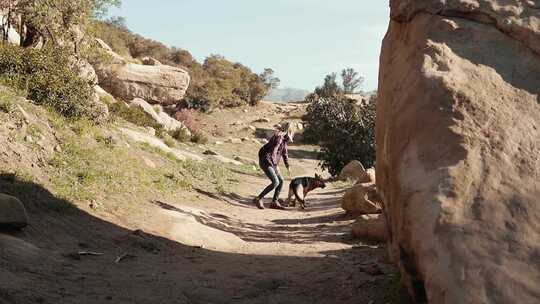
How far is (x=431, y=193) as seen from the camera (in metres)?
3.34

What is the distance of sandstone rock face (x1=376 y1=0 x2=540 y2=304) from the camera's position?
2.95 m

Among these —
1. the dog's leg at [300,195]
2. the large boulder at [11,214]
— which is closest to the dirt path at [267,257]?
the dog's leg at [300,195]

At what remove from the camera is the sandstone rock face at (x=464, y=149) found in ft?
9.67

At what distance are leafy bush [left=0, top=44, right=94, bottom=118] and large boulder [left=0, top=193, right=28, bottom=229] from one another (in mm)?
5541

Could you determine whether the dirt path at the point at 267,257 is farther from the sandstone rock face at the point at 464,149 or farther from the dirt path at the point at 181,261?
the sandstone rock face at the point at 464,149

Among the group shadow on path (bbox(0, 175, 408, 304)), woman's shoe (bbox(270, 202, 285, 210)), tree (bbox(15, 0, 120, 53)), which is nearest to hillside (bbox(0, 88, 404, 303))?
shadow on path (bbox(0, 175, 408, 304))

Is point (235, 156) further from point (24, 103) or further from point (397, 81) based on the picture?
point (397, 81)

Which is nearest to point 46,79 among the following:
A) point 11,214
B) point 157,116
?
point 11,214

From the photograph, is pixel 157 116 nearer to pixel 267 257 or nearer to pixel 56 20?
pixel 56 20

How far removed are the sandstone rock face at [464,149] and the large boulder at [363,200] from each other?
5760 mm

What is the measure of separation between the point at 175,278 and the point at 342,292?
1897mm

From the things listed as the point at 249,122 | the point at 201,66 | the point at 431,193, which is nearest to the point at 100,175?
the point at 431,193

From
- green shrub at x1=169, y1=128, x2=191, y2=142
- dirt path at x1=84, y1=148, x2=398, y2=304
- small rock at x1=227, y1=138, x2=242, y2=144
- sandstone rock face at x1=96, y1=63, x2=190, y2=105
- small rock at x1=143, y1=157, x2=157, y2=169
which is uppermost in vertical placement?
sandstone rock face at x1=96, y1=63, x2=190, y2=105

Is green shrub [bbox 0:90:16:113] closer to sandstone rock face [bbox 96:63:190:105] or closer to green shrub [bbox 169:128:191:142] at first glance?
green shrub [bbox 169:128:191:142]
